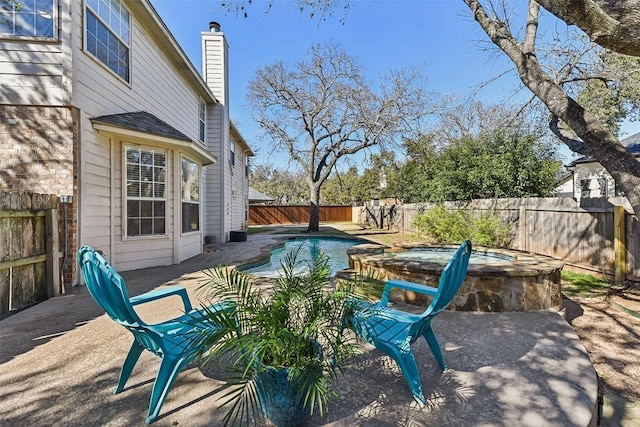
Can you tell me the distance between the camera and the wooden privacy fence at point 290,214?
27.1m

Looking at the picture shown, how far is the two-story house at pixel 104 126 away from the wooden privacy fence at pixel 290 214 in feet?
58.2

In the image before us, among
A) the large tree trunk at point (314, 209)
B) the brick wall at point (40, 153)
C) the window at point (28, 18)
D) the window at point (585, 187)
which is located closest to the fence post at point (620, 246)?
the brick wall at point (40, 153)

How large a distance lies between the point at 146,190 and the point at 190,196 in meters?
1.58

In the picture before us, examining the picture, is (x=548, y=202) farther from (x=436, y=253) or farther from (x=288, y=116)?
(x=288, y=116)

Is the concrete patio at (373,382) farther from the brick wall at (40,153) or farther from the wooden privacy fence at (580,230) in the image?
the wooden privacy fence at (580,230)

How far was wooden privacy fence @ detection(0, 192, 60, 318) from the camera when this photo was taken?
13.0ft

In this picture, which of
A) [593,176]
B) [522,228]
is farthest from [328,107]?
[593,176]

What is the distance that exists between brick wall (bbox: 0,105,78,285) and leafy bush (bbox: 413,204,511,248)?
8661mm

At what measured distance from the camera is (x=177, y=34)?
29.9 ft

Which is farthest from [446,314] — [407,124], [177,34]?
[407,124]

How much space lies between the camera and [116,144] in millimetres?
6238

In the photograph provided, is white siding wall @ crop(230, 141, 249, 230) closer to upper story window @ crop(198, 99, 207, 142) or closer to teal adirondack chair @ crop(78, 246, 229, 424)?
upper story window @ crop(198, 99, 207, 142)

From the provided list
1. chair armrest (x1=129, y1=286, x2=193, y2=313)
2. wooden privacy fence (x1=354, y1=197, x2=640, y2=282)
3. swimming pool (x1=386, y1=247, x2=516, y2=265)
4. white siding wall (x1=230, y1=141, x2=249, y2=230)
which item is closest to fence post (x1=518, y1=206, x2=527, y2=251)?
wooden privacy fence (x1=354, y1=197, x2=640, y2=282)

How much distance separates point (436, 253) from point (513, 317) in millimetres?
3275
